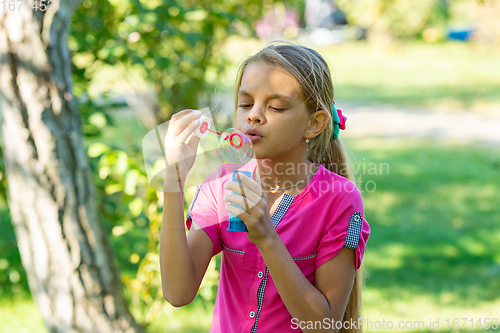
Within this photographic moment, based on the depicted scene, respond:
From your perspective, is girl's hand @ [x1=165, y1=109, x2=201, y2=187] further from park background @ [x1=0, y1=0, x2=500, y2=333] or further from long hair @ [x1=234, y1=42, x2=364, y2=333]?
long hair @ [x1=234, y1=42, x2=364, y2=333]

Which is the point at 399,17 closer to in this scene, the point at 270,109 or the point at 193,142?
the point at 270,109

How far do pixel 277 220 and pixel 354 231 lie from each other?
0.77 ft

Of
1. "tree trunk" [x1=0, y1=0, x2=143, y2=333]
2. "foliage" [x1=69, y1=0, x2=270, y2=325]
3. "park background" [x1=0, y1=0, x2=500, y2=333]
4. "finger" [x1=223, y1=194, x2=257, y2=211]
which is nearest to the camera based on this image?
"finger" [x1=223, y1=194, x2=257, y2=211]

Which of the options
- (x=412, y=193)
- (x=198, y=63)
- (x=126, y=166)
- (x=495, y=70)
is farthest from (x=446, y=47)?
(x=126, y=166)

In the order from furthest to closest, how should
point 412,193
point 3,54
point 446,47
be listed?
point 446,47 < point 412,193 < point 3,54

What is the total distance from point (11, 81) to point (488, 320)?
3.22m

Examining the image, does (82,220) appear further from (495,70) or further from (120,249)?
(495,70)

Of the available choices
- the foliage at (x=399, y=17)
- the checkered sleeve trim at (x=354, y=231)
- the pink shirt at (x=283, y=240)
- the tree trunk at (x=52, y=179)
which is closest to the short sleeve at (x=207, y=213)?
the pink shirt at (x=283, y=240)

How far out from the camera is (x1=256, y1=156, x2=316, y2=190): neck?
1588mm

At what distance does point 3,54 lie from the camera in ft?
7.14

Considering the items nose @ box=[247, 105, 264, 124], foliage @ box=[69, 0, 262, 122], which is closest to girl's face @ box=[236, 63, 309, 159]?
nose @ box=[247, 105, 264, 124]

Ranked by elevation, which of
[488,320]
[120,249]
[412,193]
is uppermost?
[120,249]

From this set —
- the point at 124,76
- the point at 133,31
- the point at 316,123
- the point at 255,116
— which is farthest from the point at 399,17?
the point at 255,116

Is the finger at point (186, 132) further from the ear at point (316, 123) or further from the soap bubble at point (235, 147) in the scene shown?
the ear at point (316, 123)
